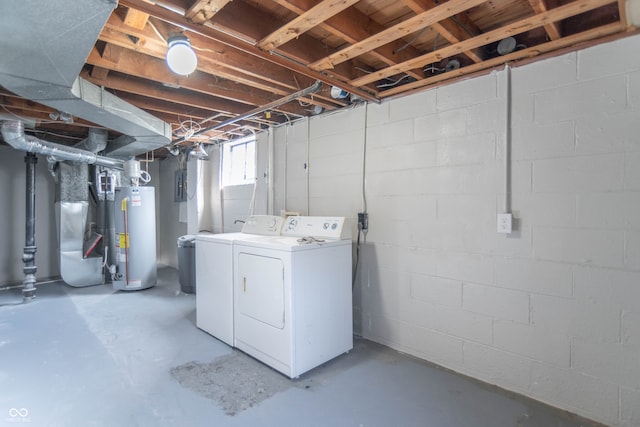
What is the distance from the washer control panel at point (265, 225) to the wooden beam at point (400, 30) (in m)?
1.47

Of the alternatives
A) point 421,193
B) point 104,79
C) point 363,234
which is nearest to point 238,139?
point 104,79

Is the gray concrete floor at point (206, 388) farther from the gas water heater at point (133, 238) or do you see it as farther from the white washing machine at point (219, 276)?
the gas water heater at point (133, 238)

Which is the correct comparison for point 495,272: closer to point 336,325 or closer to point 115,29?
point 336,325

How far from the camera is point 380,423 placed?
1794 millimetres

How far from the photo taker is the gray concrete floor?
6.01 ft

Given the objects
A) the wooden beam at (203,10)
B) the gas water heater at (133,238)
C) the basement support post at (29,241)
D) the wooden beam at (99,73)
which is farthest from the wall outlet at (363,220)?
the basement support post at (29,241)

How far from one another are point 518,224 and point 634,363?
0.91 metres

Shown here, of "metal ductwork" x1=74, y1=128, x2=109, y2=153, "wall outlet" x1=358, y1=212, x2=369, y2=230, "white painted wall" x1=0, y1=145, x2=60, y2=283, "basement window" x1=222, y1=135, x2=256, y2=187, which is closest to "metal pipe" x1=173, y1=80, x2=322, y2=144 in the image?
"basement window" x1=222, y1=135, x2=256, y2=187

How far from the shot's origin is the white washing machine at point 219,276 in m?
2.77

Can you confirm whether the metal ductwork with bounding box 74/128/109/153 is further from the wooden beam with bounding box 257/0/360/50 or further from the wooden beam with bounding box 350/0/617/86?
the wooden beam with bounding box 350/0/617/86

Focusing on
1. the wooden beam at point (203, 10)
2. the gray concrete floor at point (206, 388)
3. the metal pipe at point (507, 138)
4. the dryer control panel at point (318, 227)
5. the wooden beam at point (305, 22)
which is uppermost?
the wooden beam at point (305, 22)

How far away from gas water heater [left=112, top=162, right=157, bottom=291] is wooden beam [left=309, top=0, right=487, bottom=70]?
371 centimetres

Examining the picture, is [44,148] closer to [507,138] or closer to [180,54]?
[180,54]

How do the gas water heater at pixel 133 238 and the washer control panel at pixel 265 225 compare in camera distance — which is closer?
the washer control panel at pixel 265 225
